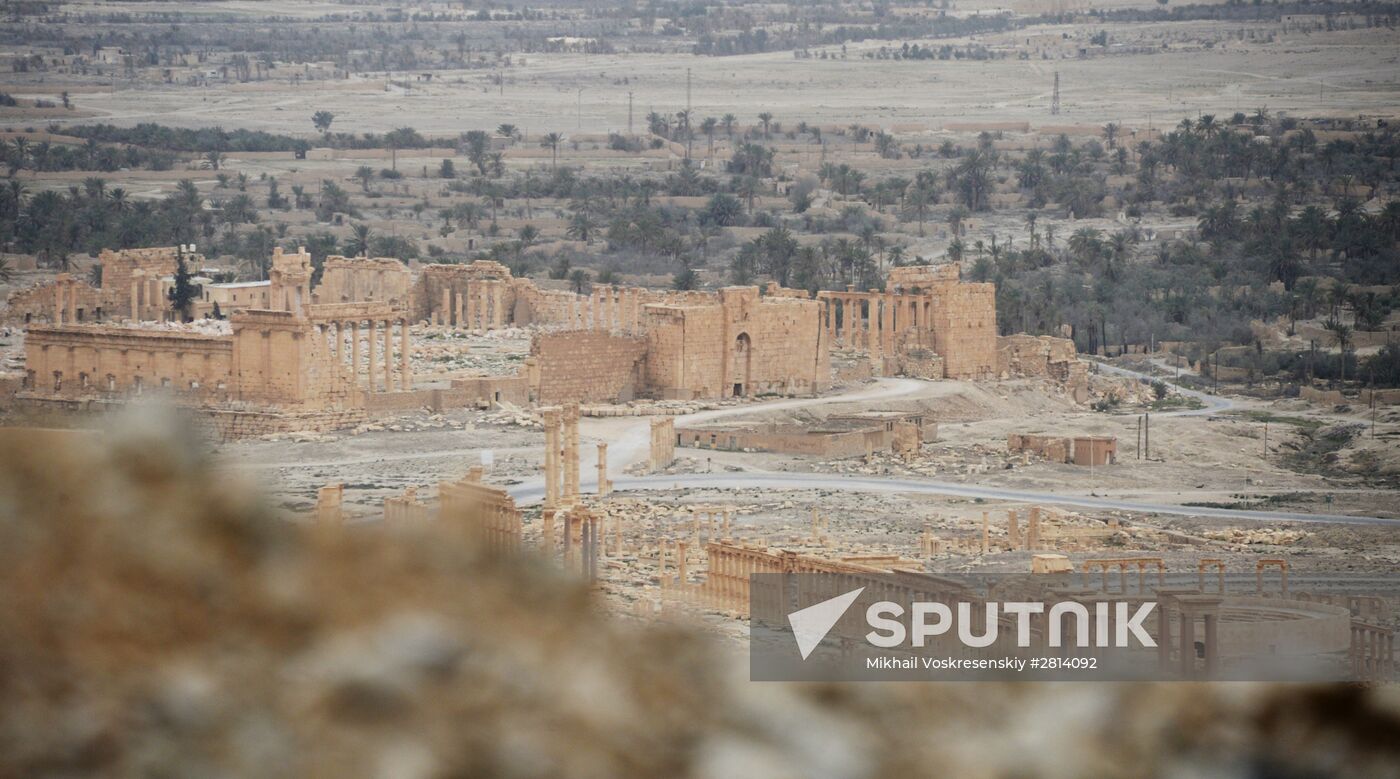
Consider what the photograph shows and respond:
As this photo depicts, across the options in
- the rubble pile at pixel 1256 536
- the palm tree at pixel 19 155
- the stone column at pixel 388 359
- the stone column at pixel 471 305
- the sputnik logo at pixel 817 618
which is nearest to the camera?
the sputnik logo at pixel 817 618

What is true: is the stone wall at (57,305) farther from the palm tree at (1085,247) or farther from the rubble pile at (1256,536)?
the palm tree at (1085,247)

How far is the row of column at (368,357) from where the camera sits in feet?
156

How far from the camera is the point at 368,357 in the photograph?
5072cm

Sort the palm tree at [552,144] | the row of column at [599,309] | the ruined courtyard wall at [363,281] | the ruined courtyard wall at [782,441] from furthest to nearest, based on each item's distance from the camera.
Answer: the palm tree at [552,144] < the ruined courtyard wall at [363,281] < the row of column at [599,309] < the ruined courtyard wall at [782,441]

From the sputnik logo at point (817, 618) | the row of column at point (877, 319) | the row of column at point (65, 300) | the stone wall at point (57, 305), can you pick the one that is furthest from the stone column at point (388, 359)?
the sputnik logo at point (817, 618)

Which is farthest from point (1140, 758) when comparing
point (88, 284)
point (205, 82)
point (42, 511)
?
point (205, 82)

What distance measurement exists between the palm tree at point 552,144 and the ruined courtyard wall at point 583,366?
64073 mm

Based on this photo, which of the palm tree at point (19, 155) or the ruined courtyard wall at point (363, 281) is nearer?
the ruined courtyard wall at point (363, 281)

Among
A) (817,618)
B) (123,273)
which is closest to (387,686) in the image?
(817,618)

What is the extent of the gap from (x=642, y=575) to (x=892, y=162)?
9072 centimetres

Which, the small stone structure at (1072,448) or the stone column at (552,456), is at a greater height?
the stone column at (552,456)

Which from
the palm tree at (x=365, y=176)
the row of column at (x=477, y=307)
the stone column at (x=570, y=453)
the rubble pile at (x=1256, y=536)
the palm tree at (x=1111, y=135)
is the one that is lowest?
the rubble pile at (x=1256, y=536)

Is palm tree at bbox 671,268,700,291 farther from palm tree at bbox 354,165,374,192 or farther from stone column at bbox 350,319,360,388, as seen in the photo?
palm tree at bbox 354,165,374,192

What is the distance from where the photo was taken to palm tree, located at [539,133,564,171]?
119m
